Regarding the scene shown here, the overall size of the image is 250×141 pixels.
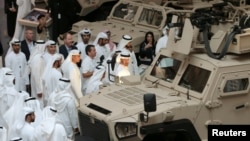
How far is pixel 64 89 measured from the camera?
13422 millimetres

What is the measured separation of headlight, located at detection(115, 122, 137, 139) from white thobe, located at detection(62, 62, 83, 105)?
325 centimetres

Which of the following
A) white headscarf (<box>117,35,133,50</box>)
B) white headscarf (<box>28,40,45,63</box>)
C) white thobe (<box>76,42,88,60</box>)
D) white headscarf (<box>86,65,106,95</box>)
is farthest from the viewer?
white thobe (<box>76,42,88,60</box>)

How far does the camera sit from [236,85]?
37.5ft

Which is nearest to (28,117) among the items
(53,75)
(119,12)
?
(53,75)

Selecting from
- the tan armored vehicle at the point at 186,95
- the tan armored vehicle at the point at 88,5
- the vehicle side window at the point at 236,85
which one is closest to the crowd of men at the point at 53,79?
the tan armored vehicle at the point at 186,95

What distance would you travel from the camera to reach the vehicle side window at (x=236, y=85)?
11.4m

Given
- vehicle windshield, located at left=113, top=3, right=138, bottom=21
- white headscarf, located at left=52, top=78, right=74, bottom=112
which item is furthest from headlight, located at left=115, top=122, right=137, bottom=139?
vehicle windshield, located at left=113, top=3, right=138, bottom=21

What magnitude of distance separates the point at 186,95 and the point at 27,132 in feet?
9.12

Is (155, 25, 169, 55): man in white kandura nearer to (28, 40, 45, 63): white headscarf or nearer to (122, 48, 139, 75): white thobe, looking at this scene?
(122, 48, 139, 75): white thobe

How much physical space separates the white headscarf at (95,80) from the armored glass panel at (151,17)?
314 cm

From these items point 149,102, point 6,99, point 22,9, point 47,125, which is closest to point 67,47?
point 6,99

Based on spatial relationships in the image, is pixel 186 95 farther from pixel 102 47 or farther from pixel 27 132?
pixel 102 47

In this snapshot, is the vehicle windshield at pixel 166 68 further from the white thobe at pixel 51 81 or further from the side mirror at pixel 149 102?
the white thobe at pixel 51 81

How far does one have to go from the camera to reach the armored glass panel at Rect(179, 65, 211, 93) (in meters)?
→ 11.4
